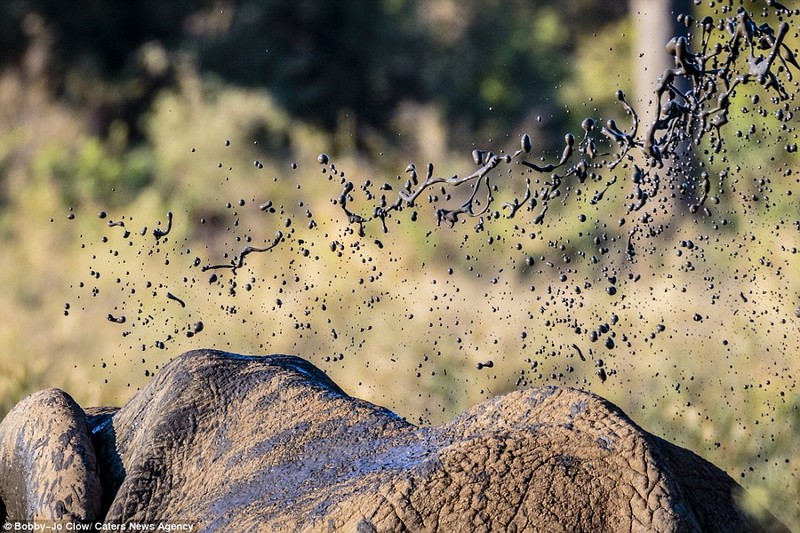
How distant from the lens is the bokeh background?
29.9 feet

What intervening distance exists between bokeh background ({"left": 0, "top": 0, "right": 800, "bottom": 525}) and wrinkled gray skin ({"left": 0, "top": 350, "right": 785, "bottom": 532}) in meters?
2.30

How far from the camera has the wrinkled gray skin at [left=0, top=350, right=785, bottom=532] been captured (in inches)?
→ 119

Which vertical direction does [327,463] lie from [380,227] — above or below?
below

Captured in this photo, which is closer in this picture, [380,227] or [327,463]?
[327,463]

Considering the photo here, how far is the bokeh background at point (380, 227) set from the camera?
29.9 feet

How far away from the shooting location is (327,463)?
377 centimetres

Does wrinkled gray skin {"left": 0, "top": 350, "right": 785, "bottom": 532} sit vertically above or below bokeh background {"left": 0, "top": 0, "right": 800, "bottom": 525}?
below

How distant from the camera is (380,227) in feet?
47.1

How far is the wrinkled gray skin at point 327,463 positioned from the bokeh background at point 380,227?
2304mm

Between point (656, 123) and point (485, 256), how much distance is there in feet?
25.7

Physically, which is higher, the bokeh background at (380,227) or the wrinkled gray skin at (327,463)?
the bokeh background at (380,227)

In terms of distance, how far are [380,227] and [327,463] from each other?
10.6 m

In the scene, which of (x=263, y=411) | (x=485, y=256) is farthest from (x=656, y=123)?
(x=485, y=256)

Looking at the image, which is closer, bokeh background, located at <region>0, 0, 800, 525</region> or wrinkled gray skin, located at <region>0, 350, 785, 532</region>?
wrinkled gray skin, located at <region>0, 350, 785, 532</region>
